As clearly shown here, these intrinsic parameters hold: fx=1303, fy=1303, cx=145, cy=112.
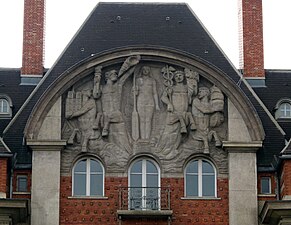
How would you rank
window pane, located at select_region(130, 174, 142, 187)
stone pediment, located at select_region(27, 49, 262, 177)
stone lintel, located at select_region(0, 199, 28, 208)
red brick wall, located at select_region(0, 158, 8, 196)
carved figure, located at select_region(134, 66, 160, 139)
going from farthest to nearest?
carved figure, located at select_region(134, 66, 160, 139) < stone pediment, located at select_region(27, 49, 262, 177) < window pane, located at select_region(130, 174, 142, 187) < red brick wall, located at select_region(0, 158, 8, 196) < stone lintel, located at select_region(0, 199, 28, 208)

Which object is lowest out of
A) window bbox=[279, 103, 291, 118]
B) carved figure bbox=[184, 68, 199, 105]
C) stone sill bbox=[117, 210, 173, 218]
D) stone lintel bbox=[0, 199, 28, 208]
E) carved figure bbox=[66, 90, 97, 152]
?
stone sill bbox=[117, 210, 173, 218]

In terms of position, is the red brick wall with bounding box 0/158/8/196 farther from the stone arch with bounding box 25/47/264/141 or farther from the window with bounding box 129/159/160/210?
the window with bounding box 129/159/160/210

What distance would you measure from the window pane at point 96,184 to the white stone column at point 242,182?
4680 mm

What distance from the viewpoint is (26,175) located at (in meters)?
47.3

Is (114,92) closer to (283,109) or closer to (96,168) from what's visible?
(96,168)

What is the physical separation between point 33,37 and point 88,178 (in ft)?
28.2

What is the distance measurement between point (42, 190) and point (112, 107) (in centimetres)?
407

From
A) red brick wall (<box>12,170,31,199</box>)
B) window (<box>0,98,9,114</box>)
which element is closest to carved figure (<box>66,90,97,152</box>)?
red brick wall (<box>12,170,31,199</box>)

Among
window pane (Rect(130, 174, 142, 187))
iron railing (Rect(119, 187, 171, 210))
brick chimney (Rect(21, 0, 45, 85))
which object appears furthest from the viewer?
brick chimney (Rect(21, 0, 45, 85))

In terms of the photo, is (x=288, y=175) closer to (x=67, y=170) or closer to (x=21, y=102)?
(x=67, y=170)

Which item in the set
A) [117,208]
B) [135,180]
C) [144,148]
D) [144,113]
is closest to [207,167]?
[144,148]

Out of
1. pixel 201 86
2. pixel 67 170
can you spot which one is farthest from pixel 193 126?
pixel 67 170

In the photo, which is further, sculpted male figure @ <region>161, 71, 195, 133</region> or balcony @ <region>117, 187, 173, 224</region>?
sculpted male figure @ <region>161, 71, 195, 133</region>

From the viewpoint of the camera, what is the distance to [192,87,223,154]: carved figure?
47.8m
